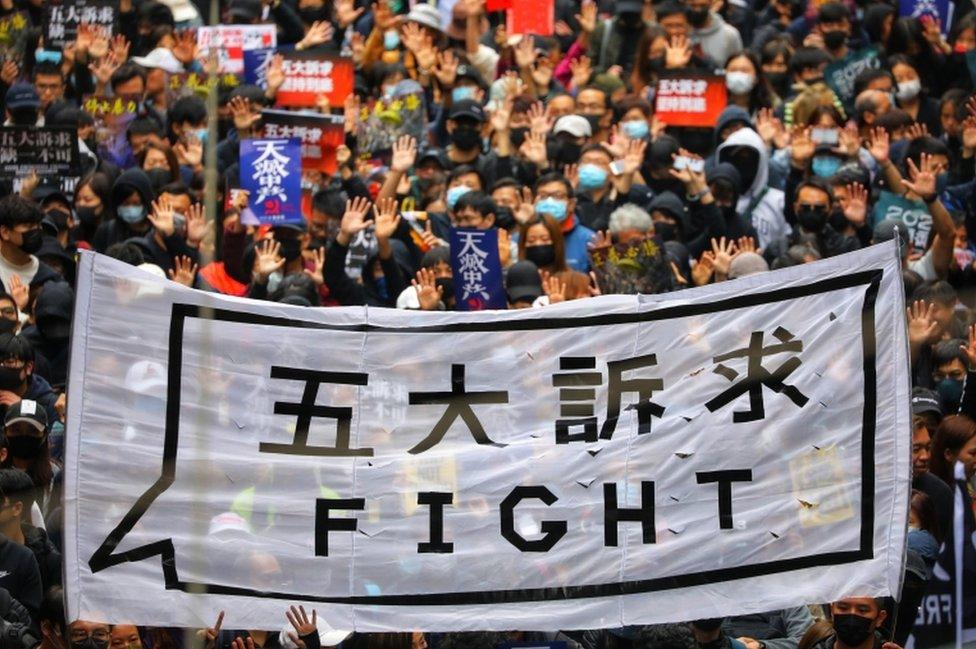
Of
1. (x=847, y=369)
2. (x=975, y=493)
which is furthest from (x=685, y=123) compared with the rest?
(x=847, y=369)

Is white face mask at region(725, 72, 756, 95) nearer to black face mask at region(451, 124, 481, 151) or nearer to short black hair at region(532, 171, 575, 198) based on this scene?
black face mask at region(451, 124, 481, 151)

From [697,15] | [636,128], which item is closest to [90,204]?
[636,128]

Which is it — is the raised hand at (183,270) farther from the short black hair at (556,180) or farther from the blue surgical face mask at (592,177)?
the blue surgical face mask at (592,177)

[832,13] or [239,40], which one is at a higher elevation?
[832,13]

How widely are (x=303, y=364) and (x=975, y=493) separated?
2940 mm

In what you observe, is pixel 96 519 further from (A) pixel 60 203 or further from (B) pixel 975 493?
(A) pixel 60 203

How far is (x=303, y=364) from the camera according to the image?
879 cm

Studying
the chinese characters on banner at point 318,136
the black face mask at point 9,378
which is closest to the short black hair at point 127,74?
the chinese characters on banner at point 318,136

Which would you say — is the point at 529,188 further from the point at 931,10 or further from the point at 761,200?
the point at 931,10

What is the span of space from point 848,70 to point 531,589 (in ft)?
27.0

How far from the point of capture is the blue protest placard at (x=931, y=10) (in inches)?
650

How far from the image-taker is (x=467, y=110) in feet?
48.3

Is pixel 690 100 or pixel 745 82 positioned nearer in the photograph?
pixel 690 100

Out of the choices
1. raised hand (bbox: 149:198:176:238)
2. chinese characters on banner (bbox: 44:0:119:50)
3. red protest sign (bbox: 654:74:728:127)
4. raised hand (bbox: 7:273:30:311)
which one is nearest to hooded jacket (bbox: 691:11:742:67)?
red protest sign (bbox: 654:74:728:127)
